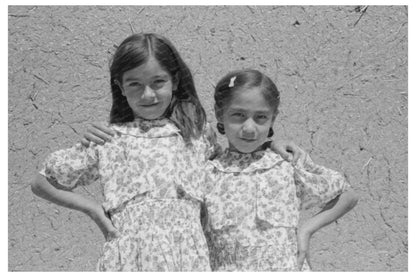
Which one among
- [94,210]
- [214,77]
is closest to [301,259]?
[94,210]

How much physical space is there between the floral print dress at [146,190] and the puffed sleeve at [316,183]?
23cm

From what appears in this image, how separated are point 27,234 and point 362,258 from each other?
112 cm

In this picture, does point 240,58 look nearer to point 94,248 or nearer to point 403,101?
point 403,101

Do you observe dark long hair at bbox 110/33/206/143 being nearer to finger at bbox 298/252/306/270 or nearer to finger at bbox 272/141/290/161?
finger at bbox 272/141/290/161

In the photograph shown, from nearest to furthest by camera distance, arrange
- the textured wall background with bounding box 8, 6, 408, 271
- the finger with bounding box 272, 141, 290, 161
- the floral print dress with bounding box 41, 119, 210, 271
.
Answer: the floral print dress with bounding box 41, 119, 210, 271
the finger with bounding box 272, 141, 290, 161
the textured wall background with bounding box 8, 6, 408, 271

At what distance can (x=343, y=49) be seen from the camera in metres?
2.76

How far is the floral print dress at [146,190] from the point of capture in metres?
1.79

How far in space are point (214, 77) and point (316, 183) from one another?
938 mm

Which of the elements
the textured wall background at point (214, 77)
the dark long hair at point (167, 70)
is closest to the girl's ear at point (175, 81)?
the dark long hair at point (167, 70)

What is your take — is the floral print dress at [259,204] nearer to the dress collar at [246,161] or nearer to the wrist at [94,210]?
the dress collar at [246,161]

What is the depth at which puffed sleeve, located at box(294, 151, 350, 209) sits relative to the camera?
188cm

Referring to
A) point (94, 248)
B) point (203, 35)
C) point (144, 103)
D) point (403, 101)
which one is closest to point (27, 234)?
point (94, 248)

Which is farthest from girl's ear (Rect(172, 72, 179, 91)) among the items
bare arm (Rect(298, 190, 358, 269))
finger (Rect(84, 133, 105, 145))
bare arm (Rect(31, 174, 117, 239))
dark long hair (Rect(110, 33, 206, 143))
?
bare arm (Rect(298, 190, 358, 269))

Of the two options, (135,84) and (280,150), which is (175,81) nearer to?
(135,84)
